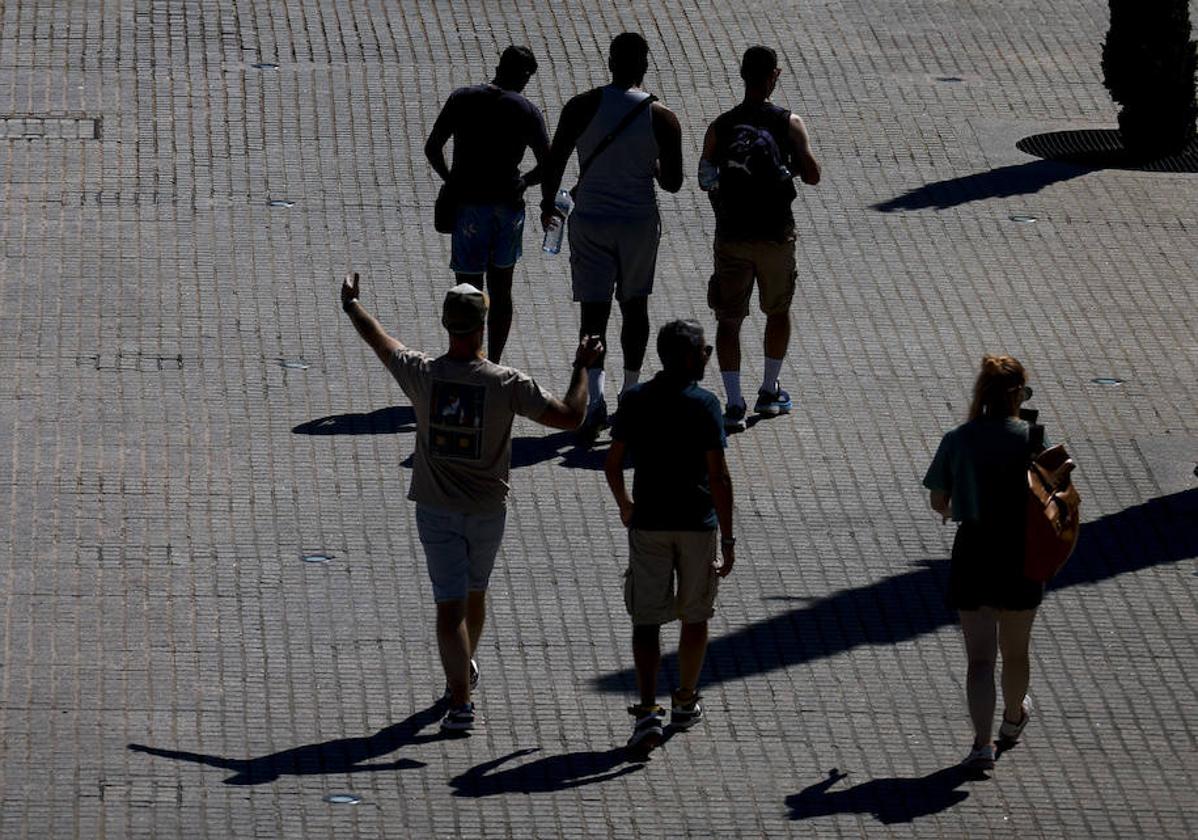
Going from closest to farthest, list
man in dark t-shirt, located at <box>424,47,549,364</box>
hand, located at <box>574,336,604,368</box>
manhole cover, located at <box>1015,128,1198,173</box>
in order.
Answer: hand, located at <box>574,336,604,368</box> → man in dark t-shirt, located at <box>424,47,549,364</box> → manhole cover, located at <box>1015,128,1198,173</box>

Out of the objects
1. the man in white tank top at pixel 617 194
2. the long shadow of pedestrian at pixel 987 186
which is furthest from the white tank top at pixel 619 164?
the long shadow of pedestrian at pixel 987 186

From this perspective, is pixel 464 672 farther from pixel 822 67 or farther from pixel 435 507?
pixel 822 67

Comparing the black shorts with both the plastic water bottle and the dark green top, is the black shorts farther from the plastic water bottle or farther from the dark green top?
the plastic water bottle

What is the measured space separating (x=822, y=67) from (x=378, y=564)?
8030 mm

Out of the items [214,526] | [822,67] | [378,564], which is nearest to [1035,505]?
[378,564]

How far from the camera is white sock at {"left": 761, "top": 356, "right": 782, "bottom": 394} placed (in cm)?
1195

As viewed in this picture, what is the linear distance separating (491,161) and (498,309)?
82 cm

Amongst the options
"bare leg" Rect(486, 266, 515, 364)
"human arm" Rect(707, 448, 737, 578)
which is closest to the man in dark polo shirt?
"human arm" Rect(707, 448, 737, 578)

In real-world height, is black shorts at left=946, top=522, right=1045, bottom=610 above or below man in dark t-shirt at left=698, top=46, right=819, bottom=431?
above

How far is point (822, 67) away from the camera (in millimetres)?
17109

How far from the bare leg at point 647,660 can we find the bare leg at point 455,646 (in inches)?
24.9

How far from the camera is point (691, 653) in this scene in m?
8.84

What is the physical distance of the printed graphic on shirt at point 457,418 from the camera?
853 cm

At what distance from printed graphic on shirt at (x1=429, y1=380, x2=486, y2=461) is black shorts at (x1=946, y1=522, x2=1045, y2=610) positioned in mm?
1787
